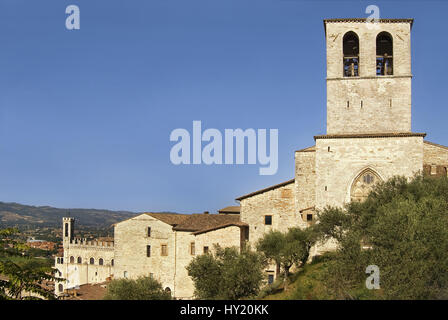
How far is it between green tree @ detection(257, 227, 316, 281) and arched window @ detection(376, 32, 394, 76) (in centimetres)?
1028

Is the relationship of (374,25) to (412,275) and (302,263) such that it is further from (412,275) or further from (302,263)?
(412,275)

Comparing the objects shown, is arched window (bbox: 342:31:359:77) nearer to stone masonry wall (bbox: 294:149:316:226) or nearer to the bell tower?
the bell tower

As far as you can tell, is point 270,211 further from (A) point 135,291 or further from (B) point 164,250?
(A) point 135,291

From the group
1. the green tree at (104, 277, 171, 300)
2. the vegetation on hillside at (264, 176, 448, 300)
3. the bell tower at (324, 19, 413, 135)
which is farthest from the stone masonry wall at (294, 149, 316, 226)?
the green tree at (104, 277, 171, 300)

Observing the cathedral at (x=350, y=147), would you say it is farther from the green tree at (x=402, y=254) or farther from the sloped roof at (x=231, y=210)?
the sloped roof at (x=231, y=210)

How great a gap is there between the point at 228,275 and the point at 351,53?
1536 centimetres

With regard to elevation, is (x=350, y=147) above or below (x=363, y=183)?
above

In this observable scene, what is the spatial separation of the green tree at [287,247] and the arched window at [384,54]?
405 inches

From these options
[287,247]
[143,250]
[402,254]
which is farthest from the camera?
[143,250]

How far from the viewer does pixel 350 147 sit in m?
22.3

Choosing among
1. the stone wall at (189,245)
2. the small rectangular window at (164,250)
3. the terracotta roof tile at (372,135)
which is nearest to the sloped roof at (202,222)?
the stone wall at (189,245)

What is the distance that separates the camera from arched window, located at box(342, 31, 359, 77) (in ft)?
79.6

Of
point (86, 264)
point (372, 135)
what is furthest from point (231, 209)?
point (86, 264)

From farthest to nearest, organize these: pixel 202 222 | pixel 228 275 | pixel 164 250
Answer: pixel 164 250
pixel 202 222
pixel 228 275
